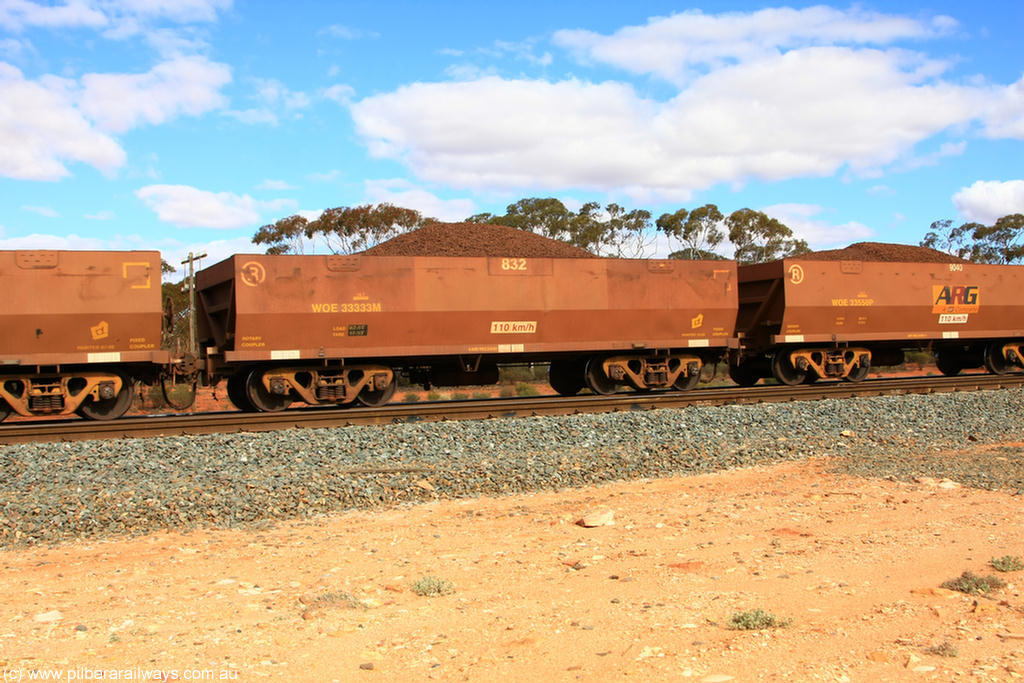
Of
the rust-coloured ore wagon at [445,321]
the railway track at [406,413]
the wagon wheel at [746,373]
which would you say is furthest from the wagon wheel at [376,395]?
the wagon wheel at [746,373]

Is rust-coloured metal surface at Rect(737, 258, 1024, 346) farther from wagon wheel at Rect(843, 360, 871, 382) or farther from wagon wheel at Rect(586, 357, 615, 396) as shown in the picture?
wagon wheel at Rect(586, 357, 615, 396)

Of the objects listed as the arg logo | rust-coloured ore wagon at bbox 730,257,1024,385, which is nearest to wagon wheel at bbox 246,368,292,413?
rust-coloured ore wagon at bbox 730,257,1024,385

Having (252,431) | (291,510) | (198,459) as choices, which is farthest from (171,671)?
(252,431)

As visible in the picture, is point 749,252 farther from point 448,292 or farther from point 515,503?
point 515,503

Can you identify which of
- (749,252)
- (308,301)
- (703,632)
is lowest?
(703,632)

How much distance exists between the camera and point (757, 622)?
4504 mm

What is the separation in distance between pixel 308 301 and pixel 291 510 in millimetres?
6128

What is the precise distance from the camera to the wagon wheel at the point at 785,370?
1724 cm

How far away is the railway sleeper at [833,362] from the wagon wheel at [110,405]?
1303 centimetres

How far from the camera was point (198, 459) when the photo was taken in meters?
8.89

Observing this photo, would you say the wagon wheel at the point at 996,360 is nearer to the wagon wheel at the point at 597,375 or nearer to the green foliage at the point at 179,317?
the wagon wheel at the point at 597,375

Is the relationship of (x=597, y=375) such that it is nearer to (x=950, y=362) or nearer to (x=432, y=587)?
(x=432, y=587)

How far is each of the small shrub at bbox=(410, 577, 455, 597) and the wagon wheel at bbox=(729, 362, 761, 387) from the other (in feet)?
45.6

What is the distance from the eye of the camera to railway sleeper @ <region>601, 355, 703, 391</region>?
50.2ft
